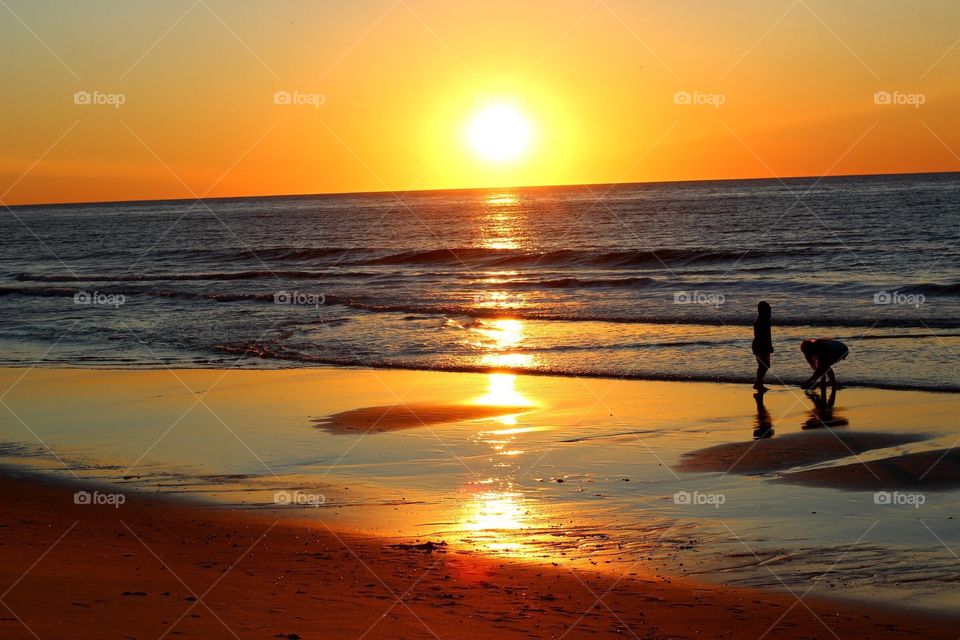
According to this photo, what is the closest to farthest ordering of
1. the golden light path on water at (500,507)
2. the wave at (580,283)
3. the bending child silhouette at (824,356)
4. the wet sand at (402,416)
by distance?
the golden light path on water at (500,507), the wet sand at (402,416), the bending child silhouette at (824,356), the wave at (580,283)

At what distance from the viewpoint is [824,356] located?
14.0 meters

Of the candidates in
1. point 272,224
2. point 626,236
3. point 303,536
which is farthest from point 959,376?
point 272,224

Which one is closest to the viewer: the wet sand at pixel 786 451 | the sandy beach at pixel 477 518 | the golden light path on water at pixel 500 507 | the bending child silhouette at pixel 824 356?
the sandy beach at pixel 477 518

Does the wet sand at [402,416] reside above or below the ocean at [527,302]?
below

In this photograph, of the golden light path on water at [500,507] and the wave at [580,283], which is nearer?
the golden light path on water at [500,507]

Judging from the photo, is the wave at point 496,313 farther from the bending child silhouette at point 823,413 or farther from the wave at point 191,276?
the bending child silhouette at point 823,413

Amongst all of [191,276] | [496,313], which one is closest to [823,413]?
[496,313]

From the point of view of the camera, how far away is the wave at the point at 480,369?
1536 cm

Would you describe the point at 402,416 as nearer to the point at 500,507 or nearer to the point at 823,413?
the point at 500,507

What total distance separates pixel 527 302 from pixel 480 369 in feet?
42.5

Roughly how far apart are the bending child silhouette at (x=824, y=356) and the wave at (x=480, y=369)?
1448 millimetres

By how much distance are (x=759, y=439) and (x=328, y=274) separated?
35485mm

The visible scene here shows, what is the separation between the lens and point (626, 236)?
6456 centimetres

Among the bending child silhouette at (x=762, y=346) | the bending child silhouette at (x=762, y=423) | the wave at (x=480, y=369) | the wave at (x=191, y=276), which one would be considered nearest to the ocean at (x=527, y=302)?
the wave at (x=480, y=369)
